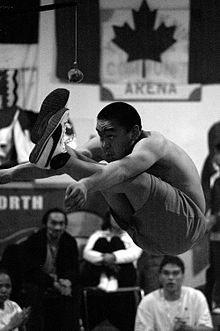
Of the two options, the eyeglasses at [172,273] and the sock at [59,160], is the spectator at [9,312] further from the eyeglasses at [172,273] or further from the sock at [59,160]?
the sock at [59,160]

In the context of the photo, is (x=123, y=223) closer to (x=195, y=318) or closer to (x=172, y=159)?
(x=172, y=159)

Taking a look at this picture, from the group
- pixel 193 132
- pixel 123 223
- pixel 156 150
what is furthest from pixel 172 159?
pixel 193 132

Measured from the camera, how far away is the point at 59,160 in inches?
125

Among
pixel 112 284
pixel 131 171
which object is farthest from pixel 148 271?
pixel 131 171

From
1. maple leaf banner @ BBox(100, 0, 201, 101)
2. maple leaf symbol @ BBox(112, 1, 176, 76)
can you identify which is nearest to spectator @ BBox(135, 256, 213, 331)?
maple leaf banner @ BBox(100, 0, 201, 101)

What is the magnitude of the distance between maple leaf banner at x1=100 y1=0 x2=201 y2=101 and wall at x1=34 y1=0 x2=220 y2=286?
0.33ft

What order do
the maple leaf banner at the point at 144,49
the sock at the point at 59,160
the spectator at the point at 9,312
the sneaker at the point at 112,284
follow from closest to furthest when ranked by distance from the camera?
the sock at the point at 59,160, the spectator at the point at 9,312, the sneaker at the point at 112,284, the maple leaf banner at the point at 144,49

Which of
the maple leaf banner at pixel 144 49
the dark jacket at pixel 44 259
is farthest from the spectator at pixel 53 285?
the maple leaf banner at pixel 144 49

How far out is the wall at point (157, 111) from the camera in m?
6.11

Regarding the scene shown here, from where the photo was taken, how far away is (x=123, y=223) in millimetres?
3668

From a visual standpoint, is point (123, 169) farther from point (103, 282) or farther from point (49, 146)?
point (103, 282)

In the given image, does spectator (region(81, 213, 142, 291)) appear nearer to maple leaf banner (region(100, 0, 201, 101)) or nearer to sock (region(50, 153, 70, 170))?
maple leaf banner (region(100, 0, 201, 101))

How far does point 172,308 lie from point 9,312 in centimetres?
102

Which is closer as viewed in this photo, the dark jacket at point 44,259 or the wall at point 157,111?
the dark jacket at point 44,259
